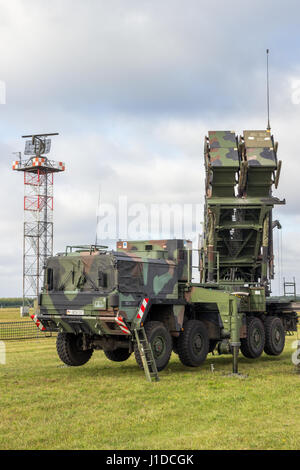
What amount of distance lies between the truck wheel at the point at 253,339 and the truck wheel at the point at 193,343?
1640mm

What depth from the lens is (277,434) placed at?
6.58 metres

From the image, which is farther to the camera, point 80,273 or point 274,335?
point 274,335

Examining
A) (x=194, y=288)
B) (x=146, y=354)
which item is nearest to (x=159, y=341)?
(x=146, y=354)

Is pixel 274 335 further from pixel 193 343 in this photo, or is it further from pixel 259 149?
pixel 259 149

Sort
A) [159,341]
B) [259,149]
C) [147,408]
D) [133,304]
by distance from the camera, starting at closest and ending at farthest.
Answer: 1. [147,408]
2. [133,304]
3. [159,341]
4. [259,149]

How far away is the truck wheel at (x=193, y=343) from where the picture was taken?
12.5 metres

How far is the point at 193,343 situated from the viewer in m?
12.8

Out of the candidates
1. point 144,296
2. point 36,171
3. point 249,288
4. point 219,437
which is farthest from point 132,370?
point 36,171

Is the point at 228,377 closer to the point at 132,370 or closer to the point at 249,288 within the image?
the point at 132,370

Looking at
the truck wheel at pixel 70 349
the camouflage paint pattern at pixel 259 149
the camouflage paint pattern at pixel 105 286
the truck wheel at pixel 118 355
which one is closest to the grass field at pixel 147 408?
the truck wheel at pixel 70 349

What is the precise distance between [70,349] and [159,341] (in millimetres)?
2302

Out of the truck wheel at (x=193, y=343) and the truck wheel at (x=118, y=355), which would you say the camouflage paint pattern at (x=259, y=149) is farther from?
the truck wheel at (x=118, y=355)

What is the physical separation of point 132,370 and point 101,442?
659cm
